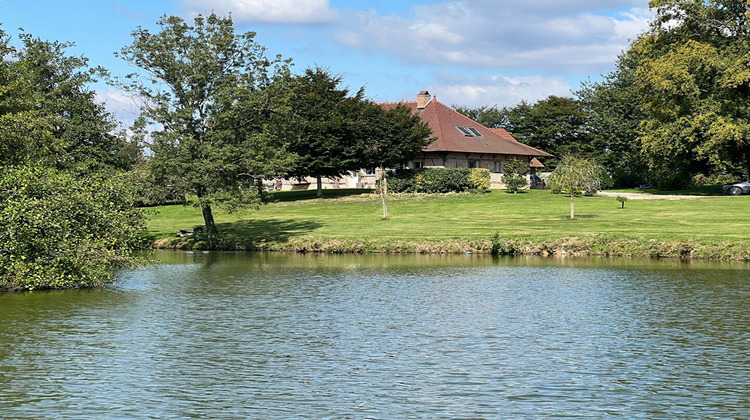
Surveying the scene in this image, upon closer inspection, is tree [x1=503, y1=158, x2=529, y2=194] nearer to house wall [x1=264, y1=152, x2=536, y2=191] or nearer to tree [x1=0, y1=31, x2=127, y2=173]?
house wall [x1=264, y1=152, x2=536, y2=191]

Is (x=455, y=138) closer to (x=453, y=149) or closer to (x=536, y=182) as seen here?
(x=453, y=149)

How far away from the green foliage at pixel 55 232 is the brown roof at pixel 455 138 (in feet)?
149

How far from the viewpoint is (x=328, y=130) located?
65375 millimetres

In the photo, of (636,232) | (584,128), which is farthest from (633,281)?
(584,128)

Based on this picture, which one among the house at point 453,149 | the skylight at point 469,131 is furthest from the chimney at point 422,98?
the skylight at point 469,131

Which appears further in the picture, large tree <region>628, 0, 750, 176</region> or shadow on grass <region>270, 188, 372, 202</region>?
shadow on grass <region>270, 188, 372, 202</region>

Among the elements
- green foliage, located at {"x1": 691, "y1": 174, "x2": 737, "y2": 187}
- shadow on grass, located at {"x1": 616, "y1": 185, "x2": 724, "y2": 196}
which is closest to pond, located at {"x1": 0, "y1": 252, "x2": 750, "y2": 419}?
shadow on grass, located at {"x1": 616, "y1": 185, "x2": 724, "y2": 196}

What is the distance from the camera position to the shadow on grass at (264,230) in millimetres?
44594

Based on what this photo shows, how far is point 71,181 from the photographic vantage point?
27.3 metres

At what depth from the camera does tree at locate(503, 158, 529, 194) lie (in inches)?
2623

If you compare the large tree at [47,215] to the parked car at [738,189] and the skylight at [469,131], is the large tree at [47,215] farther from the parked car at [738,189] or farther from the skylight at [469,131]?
the skylight at [469,131]

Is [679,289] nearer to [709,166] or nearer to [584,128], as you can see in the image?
[709,166]

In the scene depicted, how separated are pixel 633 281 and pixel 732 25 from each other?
38.2 metres

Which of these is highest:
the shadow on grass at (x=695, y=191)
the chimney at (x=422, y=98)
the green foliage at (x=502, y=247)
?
the chimney at (x=422, y=98)
